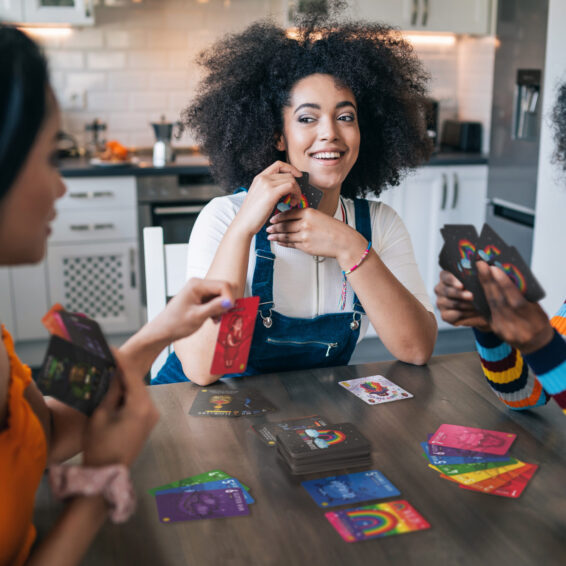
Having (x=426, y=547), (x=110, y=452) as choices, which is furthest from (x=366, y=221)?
(x=110, y=452)

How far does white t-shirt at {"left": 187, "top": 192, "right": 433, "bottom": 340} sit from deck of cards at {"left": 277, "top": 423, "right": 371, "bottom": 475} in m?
0.59

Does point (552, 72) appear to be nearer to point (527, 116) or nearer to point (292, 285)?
point (527, 116)

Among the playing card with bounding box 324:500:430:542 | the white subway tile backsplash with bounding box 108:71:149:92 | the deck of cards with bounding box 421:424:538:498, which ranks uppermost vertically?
the white subway tile backsplash with bounding box 108:71:149:92

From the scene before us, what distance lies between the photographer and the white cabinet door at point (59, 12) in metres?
3.71

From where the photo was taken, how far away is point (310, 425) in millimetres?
1245

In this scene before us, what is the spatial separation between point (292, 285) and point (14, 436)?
0.95m

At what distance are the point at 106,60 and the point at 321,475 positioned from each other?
3672mm

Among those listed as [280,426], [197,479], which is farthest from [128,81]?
[197,479]

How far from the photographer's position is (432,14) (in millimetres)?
4164

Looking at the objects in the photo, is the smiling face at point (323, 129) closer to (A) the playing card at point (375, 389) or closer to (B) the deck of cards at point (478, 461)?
(A) the playing card at point (375, 389)

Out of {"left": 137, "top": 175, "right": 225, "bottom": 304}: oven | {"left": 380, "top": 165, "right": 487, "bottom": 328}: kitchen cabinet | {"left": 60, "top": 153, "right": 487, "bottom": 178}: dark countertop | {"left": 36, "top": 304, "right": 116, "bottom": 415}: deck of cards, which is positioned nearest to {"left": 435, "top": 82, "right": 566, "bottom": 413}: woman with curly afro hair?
{"left": 36, "top": 304, "right": 116, "bottom": 415}: deck of cards

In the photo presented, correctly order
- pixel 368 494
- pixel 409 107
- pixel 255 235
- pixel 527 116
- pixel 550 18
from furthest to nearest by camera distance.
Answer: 1. pixel 527 116
2. pixel 550 18
3. pixel 409 107
4. pixel 255 235
5. pixel 368 494

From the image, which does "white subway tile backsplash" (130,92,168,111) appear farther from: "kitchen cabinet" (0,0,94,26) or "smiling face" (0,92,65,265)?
"smiling face" (0,92,65,265)

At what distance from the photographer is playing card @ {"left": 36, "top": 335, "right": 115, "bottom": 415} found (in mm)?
861
